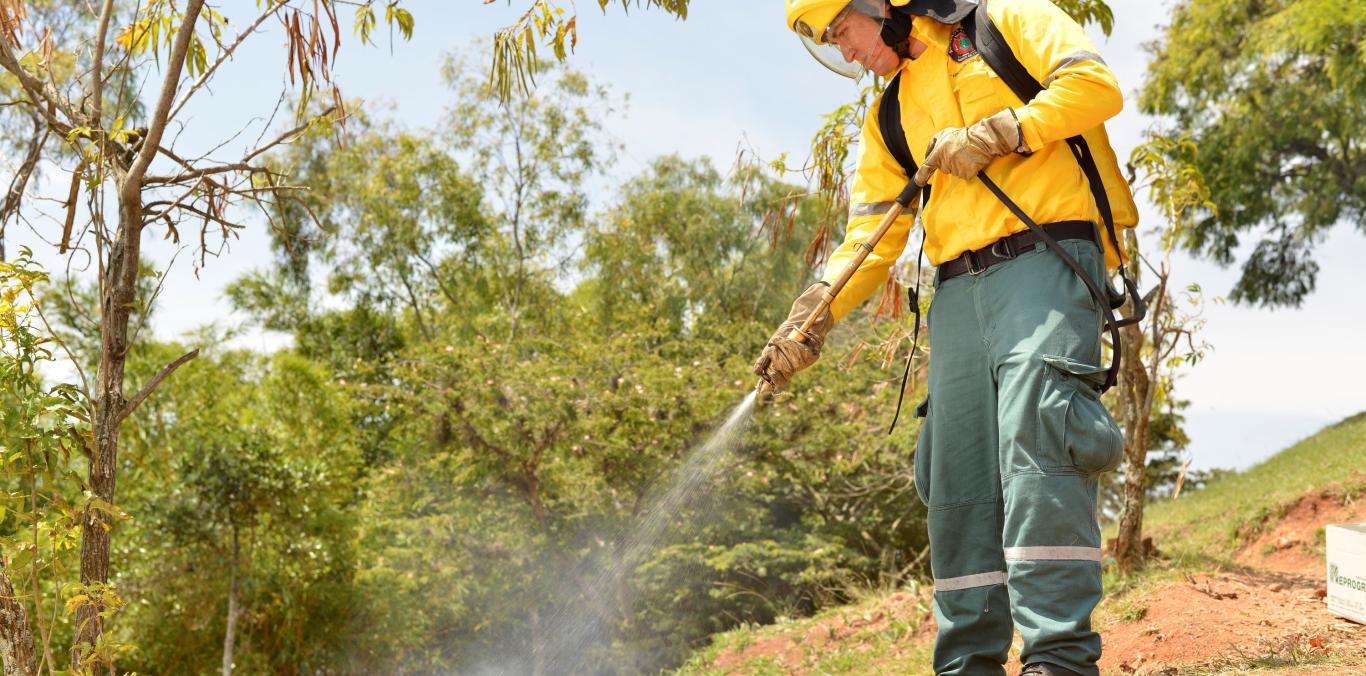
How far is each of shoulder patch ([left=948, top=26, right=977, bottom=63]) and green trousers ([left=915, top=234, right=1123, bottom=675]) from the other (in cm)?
49

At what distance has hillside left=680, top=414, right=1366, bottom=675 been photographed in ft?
11.3

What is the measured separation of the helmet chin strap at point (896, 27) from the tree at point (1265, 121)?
1351cm

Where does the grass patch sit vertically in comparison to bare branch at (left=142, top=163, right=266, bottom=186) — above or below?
below

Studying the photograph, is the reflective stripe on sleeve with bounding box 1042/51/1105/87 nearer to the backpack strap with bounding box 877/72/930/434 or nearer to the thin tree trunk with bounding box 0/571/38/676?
the backpack strap with bounding box 877/72/930/434

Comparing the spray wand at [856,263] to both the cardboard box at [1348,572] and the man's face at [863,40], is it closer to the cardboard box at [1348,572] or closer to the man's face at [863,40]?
the man's face at [863,40]

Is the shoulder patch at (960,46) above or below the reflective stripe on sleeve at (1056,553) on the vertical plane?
above

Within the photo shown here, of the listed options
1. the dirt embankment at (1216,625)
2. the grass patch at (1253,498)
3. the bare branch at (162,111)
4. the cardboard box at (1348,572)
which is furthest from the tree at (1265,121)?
the bare branch at (162,111)

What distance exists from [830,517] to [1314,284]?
10.3 meters

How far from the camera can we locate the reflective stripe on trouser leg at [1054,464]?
219 cm

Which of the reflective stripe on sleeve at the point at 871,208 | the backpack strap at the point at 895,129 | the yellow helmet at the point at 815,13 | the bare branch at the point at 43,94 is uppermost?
the bare branch at the point at 43,94

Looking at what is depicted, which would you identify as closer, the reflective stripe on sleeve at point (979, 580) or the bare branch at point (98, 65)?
the reflective stripe on sleeve at point (979, 580)

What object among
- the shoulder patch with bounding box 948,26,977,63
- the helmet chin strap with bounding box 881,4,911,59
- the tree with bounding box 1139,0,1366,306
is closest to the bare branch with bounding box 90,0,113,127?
the helmet chin strap with bounding box 881,4,911,59

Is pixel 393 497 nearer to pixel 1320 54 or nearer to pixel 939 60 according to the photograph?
pixel 939 60

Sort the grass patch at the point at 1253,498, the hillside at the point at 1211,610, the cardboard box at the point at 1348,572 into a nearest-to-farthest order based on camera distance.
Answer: the hillside at the point at 1211,610 < the cardboard box at the point at 1348,572 < the grass patch at the point at 1253,498
